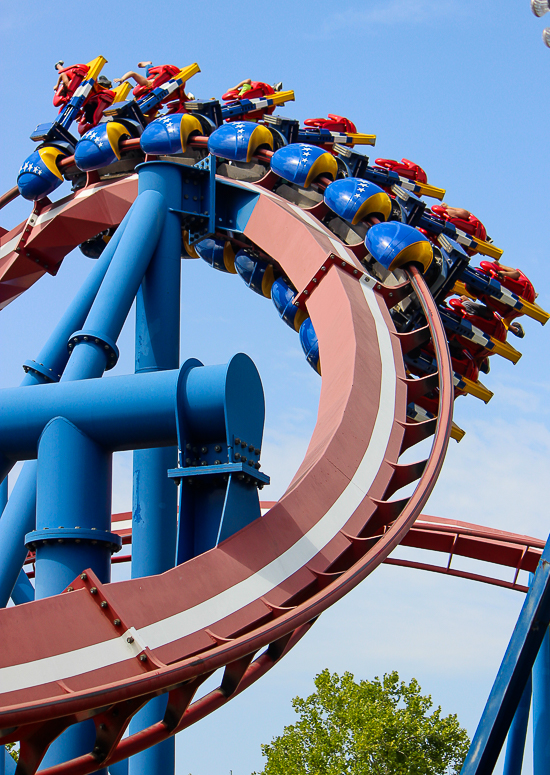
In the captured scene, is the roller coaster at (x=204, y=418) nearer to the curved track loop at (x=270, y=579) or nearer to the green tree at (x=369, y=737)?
the curved track loop at (x=270, y=579)

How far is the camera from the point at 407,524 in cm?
652

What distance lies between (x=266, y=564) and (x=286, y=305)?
5.56 meters

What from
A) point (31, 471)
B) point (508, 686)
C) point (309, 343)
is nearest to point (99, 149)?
point (309, 343)

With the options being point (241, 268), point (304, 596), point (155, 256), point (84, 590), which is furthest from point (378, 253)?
point (84, 590)

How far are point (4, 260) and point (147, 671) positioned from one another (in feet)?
23.1

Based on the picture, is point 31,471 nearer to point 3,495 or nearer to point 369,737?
point 3,495

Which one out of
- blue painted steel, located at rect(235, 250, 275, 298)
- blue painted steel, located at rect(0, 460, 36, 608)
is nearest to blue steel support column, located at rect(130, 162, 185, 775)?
blue painted steel, located at rect(0, 460, 36, 608)

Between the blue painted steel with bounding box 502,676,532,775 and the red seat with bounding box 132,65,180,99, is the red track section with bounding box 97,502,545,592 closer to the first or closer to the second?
the blue painted steel with bounding box 502,676,532,775

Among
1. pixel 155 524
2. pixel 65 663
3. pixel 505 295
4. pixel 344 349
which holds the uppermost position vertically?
pixel 505 295

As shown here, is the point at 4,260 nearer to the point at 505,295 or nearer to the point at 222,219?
the point at 222,219

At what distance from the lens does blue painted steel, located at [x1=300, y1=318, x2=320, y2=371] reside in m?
10.6

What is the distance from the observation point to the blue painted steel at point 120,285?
6820mm

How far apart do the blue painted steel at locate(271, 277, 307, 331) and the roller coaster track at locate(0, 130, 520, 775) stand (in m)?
1.39

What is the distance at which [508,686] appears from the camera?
6.72 m
